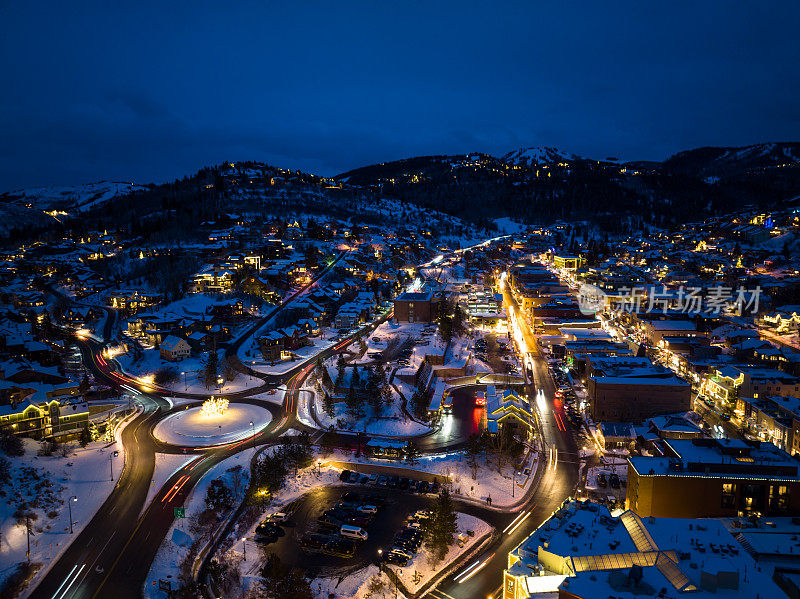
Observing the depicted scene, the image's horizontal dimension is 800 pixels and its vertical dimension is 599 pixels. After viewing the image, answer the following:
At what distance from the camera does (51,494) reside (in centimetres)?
1658

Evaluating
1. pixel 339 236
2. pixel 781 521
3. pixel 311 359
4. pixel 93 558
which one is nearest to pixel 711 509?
pixel 781 521

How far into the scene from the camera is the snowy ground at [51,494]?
45.9ft

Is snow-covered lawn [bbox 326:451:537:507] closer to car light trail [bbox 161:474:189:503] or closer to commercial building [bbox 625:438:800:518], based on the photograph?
commercial building [bbox 625:438:800:518]

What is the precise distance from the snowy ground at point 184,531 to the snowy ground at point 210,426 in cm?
216

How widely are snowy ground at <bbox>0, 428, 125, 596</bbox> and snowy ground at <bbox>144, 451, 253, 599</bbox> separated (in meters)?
2.88

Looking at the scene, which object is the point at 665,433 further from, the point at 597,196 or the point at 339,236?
the point at 597,196

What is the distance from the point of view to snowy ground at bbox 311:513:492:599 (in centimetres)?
1266

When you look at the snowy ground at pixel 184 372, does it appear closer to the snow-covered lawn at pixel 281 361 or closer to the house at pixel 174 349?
the house at pixel 174 349

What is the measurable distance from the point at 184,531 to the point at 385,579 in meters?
6.67

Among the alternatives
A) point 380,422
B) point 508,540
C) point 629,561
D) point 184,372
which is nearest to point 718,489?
point 508,540

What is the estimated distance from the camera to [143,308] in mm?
43062

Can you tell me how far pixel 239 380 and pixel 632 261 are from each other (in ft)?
203

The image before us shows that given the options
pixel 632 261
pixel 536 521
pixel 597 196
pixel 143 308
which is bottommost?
pixel 536 521

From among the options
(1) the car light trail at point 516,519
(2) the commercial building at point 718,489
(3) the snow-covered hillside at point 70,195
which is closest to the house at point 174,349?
(1) the car light trail at point 516,519
